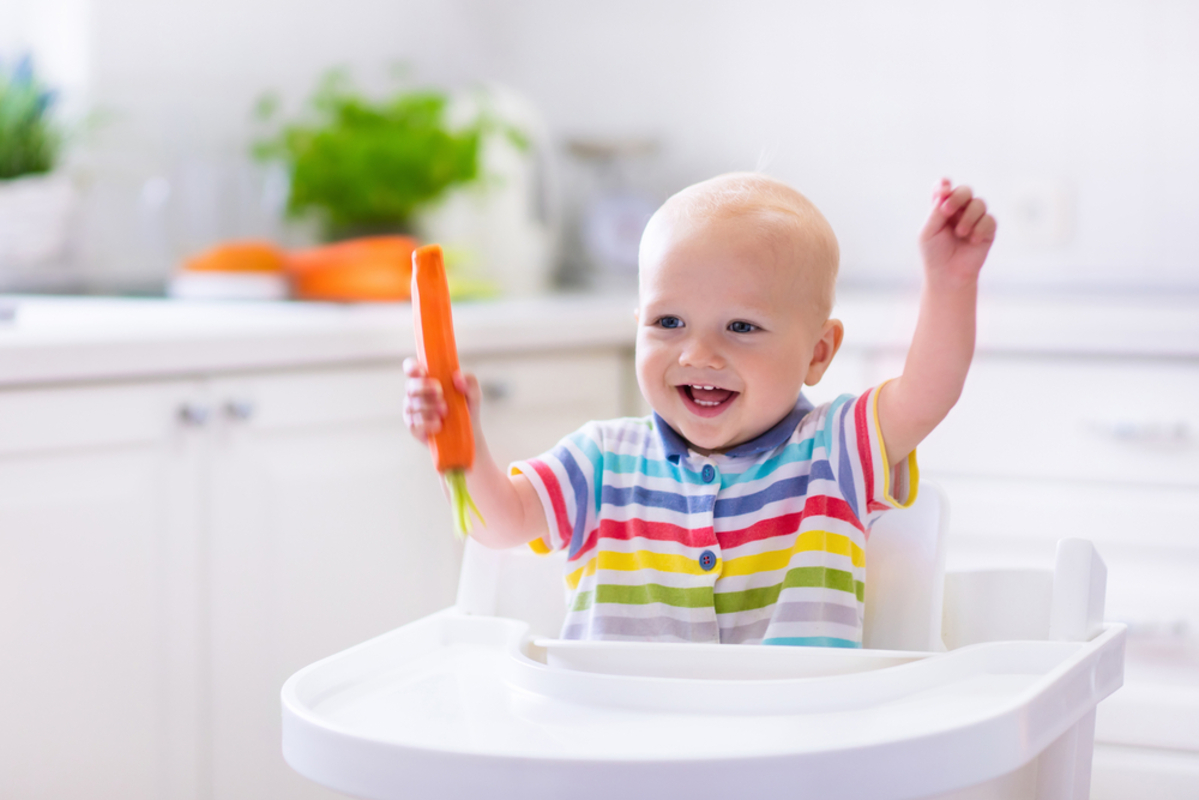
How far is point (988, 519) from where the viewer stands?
4.85 ft

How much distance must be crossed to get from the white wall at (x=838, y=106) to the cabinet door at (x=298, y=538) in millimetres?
689

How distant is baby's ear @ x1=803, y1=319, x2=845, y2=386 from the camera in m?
0.85

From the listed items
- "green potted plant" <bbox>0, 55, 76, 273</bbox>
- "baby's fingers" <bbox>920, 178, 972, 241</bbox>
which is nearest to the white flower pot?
"green potted plant" <bbox>0, 55, 76, 273</bbox>

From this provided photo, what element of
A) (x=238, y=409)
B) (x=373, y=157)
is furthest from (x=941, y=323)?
(x=373, y=157)

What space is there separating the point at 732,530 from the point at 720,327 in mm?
133

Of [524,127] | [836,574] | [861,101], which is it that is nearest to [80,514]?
[836,574]

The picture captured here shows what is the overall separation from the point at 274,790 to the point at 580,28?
1505 mm

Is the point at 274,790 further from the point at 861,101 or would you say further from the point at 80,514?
the point at 861,101

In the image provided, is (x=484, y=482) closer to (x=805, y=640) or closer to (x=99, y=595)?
(x=805, y=640)

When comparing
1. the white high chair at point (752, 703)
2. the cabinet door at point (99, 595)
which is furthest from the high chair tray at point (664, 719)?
the cabinet door at point (99, 595)

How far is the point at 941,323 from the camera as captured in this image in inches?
29.5

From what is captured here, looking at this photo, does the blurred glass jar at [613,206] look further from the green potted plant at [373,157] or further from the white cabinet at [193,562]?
the white cabinet at [193,562]

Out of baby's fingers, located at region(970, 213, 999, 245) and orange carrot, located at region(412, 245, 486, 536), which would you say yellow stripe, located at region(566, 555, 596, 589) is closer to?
orange carrot, located at region(412, 245, 486, 536)

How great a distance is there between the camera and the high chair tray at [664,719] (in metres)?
0.54
